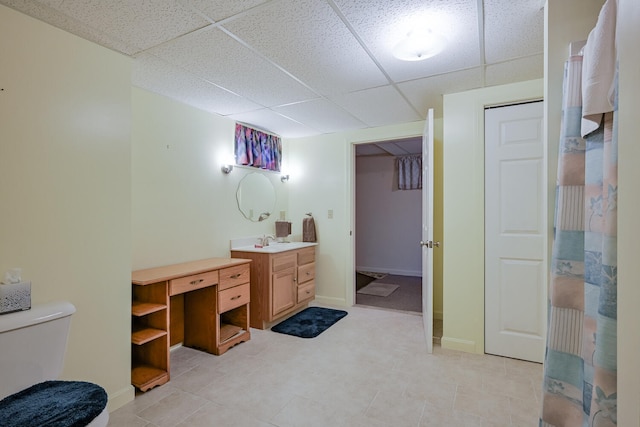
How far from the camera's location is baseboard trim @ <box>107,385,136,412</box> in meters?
1.86

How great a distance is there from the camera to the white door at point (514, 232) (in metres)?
2.42

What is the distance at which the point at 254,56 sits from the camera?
203 cm

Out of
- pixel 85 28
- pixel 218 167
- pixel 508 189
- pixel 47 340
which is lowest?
pixel 47 340

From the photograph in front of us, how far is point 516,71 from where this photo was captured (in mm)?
2273

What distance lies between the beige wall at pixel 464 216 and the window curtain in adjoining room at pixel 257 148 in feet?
6.60

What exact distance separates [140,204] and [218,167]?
91 centimetres

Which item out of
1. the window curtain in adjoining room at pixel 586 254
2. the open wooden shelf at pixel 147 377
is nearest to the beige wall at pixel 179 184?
the open wooden shelf at pixel 147 377

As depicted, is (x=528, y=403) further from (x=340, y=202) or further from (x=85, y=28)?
(x=85, y=28)

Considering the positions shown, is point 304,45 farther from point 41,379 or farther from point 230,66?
point 41,379

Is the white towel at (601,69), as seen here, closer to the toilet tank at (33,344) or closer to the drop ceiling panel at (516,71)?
the drop ceiling panel at (516,71)

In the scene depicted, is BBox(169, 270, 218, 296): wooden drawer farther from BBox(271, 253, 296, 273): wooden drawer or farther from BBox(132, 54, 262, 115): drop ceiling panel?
BBox(132, 54, 262, 115): drop ceiling panel

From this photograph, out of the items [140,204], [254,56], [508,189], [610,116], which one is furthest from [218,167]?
[610,116]

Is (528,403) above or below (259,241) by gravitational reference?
below

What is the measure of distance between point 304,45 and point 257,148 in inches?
74.7
